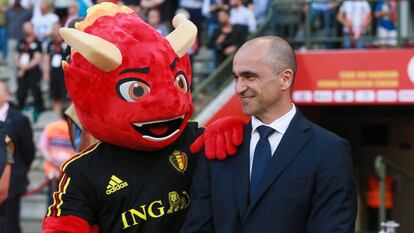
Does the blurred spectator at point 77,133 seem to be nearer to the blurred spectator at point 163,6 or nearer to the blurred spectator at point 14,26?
the blurred spectator at point 163,6

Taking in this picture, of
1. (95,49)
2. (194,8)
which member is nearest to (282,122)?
(95,49)

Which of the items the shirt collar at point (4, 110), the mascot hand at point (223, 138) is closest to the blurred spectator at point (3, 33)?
the shirt collar at point (4, 110)

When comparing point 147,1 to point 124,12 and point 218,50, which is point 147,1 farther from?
point 124,12

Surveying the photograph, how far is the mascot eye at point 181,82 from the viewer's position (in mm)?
4480

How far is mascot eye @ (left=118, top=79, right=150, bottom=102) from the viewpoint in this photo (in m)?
4.36

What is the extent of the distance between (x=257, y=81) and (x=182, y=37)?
1.02 metres

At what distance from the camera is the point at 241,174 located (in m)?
3.86

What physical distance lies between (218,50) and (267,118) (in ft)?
29.0

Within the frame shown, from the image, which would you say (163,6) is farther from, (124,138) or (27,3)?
(124,138)

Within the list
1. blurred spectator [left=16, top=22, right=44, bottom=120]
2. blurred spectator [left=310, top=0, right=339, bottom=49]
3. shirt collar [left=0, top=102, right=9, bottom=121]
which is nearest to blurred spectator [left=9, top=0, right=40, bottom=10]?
blurred spectator [left=16, top=22, right=44, bottom=120]

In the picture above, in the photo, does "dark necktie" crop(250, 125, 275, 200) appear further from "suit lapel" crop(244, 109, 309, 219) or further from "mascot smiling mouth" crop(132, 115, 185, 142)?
"mascot smiling mouth" crop(132, 115, 185, 142)

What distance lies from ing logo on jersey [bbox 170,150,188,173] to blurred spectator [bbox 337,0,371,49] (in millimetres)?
7725

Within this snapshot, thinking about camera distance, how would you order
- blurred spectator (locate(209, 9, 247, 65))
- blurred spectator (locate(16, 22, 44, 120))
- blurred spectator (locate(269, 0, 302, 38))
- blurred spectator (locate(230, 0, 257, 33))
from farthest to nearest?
1. blurred spectator (locate(16, 22, 44, 120))
2. blurred spectator (locate(230, 0, 257, 33))
3. blurred spectator (locate(209, 9, 247, 65))
4. blurred spectator (locate(269, 0, 302, 38))

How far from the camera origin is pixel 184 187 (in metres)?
4.45
